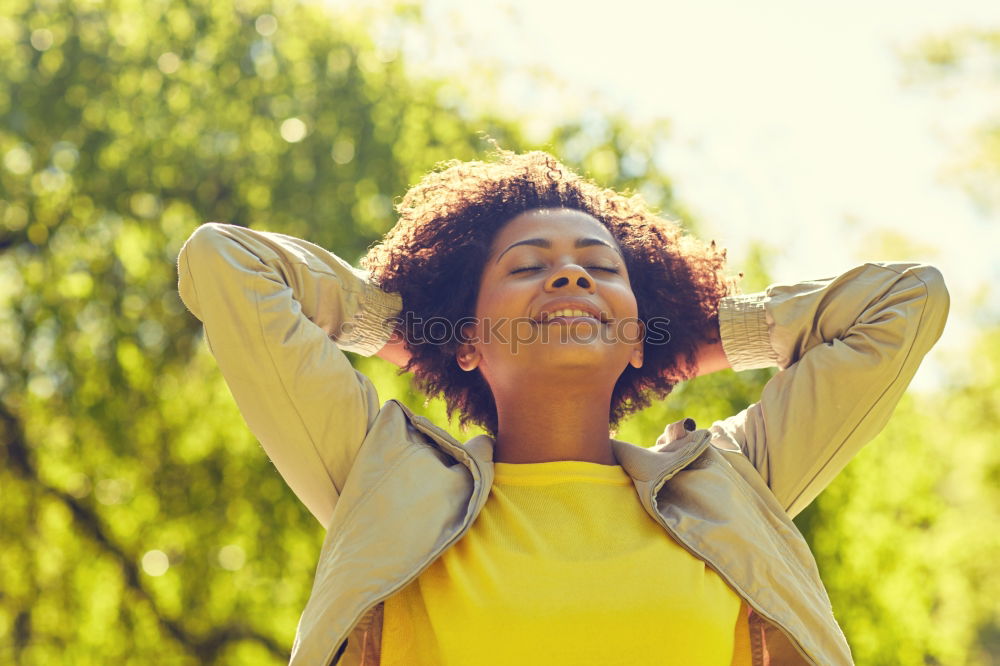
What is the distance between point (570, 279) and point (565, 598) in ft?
2.27

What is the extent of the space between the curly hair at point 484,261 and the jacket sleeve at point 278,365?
373 millimetres

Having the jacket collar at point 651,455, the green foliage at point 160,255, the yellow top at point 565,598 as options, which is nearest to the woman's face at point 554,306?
the jacket collar at point 651,455

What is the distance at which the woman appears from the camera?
6.40 ft

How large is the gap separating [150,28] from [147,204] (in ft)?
4.25

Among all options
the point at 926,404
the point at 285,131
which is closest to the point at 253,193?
the point at 285,131

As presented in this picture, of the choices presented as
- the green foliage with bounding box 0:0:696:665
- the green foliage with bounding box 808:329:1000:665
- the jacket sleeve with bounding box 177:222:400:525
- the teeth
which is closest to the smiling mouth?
the teeth

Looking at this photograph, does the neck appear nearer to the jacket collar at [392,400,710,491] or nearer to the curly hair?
the jacket collar at [392,400,710,491]

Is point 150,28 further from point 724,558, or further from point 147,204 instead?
point 724,558

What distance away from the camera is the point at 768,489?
2268 millimetres

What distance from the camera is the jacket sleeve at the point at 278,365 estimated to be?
2135mm

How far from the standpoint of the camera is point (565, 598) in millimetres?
1927

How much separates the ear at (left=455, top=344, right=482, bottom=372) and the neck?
0.59 feet

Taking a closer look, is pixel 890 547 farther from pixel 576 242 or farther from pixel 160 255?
pixel 576 242

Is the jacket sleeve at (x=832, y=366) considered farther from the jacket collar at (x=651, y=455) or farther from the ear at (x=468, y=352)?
the ear at (x=468, y=352)
